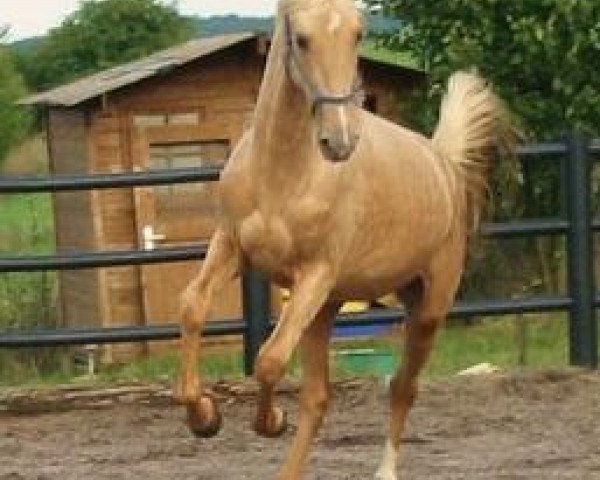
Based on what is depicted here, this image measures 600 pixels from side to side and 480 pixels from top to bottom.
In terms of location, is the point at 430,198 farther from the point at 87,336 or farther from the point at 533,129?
the point at 533,129

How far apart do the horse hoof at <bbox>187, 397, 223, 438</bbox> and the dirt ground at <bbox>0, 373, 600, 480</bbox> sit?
119 centimetres

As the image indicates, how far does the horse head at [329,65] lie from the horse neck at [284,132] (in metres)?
0.17

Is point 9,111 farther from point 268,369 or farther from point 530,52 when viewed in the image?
point 268,369

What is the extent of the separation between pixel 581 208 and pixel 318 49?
425 cm

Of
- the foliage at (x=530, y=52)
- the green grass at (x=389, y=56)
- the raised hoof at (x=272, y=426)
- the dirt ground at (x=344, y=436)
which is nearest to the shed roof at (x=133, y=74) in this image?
the green grass at (x=389, y=56)

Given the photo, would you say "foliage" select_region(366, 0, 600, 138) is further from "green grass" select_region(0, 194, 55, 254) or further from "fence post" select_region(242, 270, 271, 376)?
"green grass" select_region(0, 194, 55, 254)

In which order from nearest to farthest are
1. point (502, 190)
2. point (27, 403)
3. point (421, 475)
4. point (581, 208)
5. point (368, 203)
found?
point (368, 203) < point (421, 475) < point (502, 190) < point (27, 403) < point (581, 208)

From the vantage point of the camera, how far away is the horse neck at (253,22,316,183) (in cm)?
468

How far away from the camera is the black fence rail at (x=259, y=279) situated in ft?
25.7

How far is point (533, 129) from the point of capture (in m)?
13.6

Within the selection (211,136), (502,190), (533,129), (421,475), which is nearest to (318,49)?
(421,475)

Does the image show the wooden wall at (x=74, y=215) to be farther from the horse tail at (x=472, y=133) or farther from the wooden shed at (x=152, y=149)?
the horse tail at (x=472, y=133)

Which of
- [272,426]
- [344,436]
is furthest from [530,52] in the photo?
[272,426]

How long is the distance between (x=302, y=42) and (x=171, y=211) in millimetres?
11090
